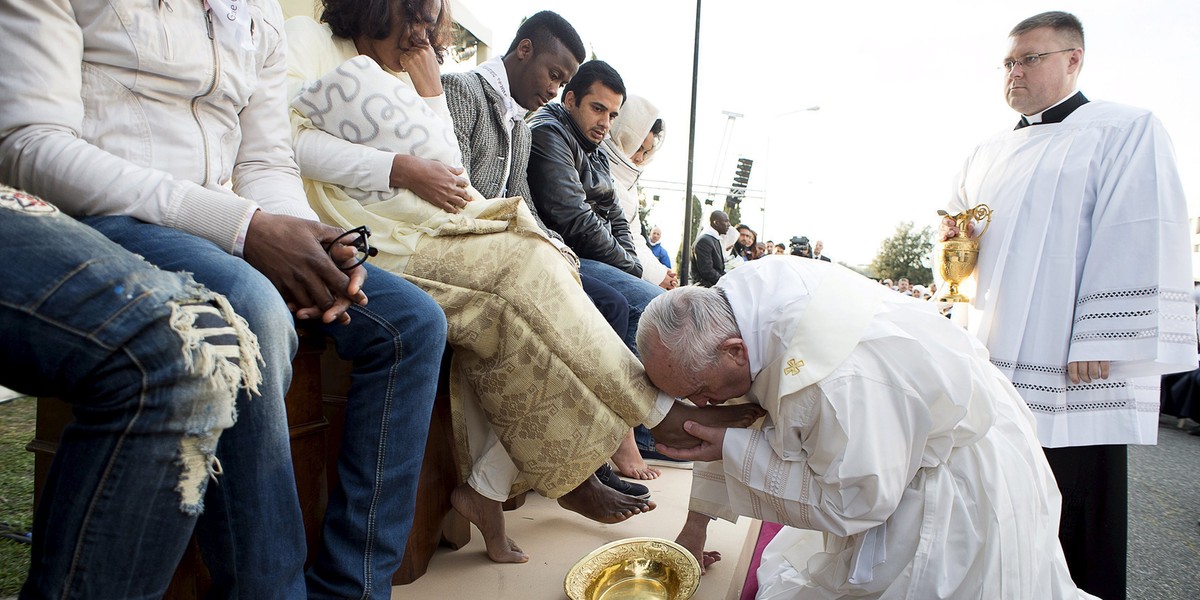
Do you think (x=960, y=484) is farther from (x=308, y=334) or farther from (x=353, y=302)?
(x=308, y=334)

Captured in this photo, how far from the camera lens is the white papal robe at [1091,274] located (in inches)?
105

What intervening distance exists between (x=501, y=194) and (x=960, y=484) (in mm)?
1933

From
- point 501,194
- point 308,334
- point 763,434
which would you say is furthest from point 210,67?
point 763,434

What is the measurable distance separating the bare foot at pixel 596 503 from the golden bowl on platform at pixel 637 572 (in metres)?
0.14

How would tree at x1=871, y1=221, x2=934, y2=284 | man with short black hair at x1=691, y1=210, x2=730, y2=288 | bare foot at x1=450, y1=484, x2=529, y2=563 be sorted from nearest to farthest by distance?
bare foot at x1=450, y1=484, x2=529, y2=563 → man with short black hair at x1=691, y1=210, x2=730, y2=288 → tree at x1=871, y1=221, x2=934, y2=284

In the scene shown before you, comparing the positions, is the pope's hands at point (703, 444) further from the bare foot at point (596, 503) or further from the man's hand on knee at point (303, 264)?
the man's hand on knee at point (303, 264)

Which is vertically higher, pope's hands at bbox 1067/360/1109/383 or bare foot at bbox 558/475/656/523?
pope's hands at bbox 1067/360/1109/383

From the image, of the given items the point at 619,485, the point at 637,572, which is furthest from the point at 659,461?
the point at 637,572

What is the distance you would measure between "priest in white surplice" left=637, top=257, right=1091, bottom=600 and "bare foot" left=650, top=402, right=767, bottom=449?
0.10 feet

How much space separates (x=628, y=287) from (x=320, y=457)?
1.76 m

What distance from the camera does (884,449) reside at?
5.59 ft

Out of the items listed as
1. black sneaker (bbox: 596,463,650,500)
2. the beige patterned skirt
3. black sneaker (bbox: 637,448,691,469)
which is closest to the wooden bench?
the beige patterned skirt

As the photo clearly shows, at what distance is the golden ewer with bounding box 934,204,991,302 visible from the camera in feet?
10.6

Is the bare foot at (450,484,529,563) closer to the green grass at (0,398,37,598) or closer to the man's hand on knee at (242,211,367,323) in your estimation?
the man's hand on knee at (242,211,367,323)
